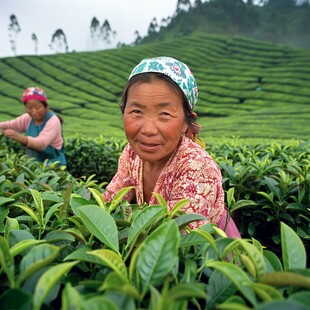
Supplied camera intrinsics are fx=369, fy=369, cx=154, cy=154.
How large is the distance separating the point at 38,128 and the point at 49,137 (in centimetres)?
26

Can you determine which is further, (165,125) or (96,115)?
(96,115)

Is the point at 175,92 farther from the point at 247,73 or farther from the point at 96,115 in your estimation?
the point at 247,73

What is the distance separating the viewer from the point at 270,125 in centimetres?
1441

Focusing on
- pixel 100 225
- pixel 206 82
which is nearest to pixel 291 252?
pixel 100 225

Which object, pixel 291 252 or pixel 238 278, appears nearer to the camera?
pixel 238 278

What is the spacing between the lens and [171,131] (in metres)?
1.56

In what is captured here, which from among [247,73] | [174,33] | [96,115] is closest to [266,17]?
[174,33]

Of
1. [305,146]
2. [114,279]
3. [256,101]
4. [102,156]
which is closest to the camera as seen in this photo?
[114,279]

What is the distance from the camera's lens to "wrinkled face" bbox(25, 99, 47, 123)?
13.3 ft

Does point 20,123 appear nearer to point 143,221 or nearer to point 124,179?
point 124,179

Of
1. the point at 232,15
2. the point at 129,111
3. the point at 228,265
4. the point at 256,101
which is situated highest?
the point at 232,15

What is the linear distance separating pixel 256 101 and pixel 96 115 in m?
10.8

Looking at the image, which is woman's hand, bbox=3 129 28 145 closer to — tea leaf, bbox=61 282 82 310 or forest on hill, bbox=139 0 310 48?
tea leaf, bbox=61 282 82 310

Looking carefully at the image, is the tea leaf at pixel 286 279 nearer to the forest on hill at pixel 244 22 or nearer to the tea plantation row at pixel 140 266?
the tea plantation row at pixel 140 266
